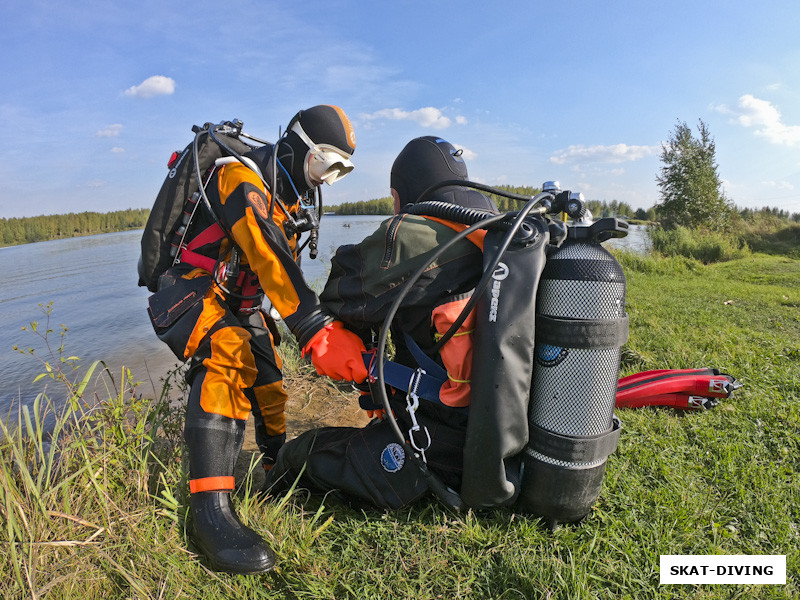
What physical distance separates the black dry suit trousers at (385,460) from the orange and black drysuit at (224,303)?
0.44 meters

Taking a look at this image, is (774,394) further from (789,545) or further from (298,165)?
(298,165)

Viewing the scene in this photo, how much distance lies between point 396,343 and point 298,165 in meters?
1.35

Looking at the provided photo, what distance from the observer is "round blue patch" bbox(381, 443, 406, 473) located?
1.91m

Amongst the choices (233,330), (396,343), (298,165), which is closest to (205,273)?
(233,330)

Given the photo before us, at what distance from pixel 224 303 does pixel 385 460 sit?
4.02 ft

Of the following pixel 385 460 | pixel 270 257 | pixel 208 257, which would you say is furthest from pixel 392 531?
pixel 208 257

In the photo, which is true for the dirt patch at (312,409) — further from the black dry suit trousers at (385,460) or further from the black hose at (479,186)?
the black hose at (479,186)

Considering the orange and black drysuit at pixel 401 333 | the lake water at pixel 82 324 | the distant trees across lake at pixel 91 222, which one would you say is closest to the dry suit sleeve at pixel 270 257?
the orange and black drysuit at pixel 401 333

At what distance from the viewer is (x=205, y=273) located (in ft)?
8.33

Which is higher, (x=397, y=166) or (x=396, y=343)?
(x=397, y=166)

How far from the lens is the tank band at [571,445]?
1657 millimetres

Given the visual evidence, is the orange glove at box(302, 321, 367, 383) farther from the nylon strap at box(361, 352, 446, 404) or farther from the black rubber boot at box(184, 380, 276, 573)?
the black rubber boot at box(184, 380, 276, 573)

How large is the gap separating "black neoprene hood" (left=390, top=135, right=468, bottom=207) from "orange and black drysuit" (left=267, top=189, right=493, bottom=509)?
2.29ft

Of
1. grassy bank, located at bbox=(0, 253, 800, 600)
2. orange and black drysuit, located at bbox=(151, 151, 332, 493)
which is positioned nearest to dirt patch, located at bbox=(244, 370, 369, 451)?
grassy bank, located at bbox=(0, 253, 800, 600)
